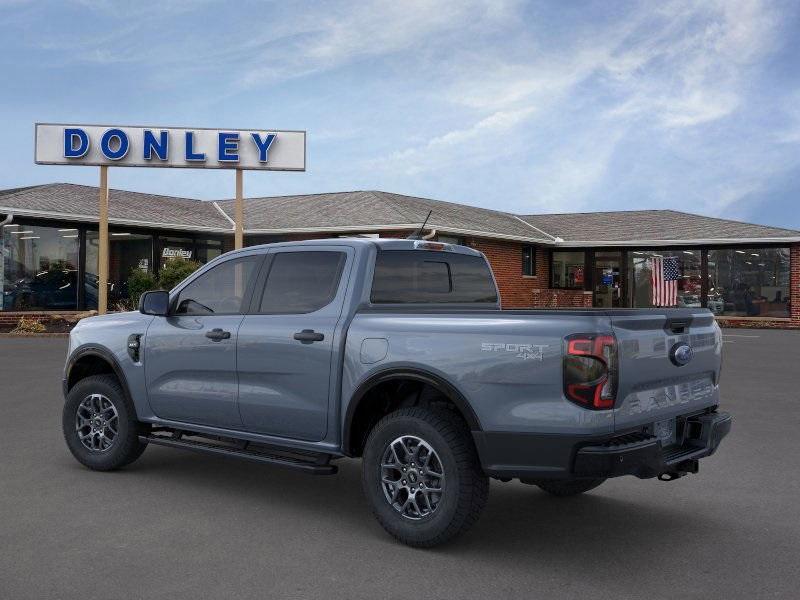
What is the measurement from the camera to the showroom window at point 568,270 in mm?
33438

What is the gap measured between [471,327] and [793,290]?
93.1 ft

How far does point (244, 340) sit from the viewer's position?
19.6 ft

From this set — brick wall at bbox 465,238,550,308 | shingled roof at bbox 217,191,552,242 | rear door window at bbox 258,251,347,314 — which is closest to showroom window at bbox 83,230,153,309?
shingled roof at bbox 217,191,552,242

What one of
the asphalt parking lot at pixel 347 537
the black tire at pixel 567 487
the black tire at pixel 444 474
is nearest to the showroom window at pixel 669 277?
the asphalt parking lot at pixel 347 537

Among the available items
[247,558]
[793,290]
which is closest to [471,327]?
[247,558]

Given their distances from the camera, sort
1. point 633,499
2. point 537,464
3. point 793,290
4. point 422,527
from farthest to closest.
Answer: point 793,290 → point 633,499 → point 422,527 → point 537,464

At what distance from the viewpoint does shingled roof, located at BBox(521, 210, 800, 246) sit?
30609 mm

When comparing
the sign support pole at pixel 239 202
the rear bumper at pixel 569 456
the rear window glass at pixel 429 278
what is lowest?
the rear bumper at pixel 569 456

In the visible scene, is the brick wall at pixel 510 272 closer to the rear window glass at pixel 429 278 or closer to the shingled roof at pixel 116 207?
the shingled roof at pixel 116 207

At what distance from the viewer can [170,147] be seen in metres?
23.9

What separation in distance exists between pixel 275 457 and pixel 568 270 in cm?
2897

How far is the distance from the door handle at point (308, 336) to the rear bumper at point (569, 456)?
4.42 feet

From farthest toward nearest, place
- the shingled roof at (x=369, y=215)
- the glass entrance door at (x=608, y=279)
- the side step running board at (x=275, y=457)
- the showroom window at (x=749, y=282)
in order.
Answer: the glass entrance door at (x=608, y=279) < the showroom window at (x=749, y=282) < the shingled roof at (x=369, y=215) < the side step running board at (x=275, y=457)

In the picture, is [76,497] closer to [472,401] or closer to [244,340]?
[244,340]
